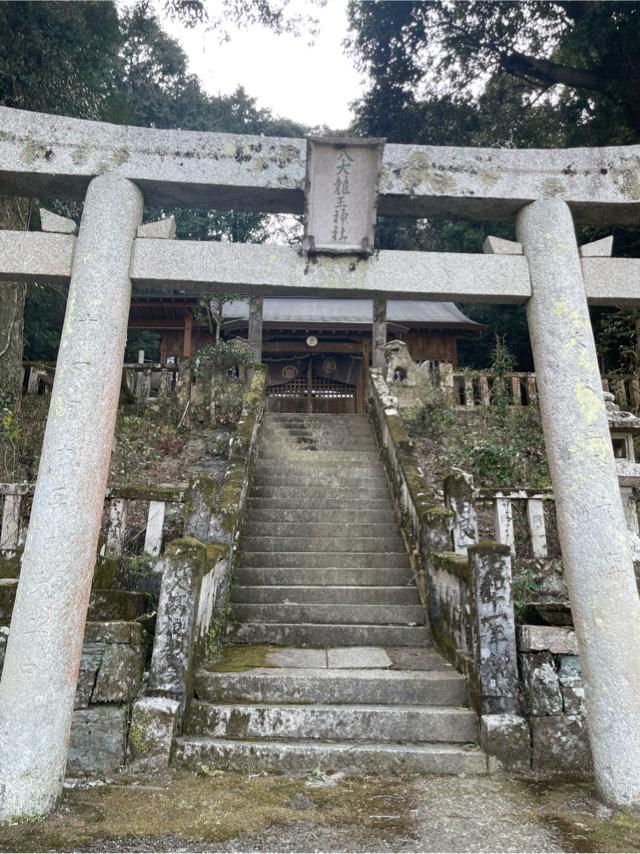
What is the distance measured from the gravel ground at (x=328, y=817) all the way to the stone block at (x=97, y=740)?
0.19 meters

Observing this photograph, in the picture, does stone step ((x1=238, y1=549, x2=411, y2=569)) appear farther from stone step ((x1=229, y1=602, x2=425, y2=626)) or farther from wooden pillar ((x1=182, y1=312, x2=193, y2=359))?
wooden pillar ((x1=182, y1=312, x2=193, y2=359))

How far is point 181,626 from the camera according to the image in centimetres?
398

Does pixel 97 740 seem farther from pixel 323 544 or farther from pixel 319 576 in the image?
pixel 323 544

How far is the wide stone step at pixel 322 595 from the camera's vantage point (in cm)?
578

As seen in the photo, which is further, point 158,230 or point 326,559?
point 326,559

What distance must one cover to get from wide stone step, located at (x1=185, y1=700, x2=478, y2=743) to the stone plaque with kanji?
3233 millimetres

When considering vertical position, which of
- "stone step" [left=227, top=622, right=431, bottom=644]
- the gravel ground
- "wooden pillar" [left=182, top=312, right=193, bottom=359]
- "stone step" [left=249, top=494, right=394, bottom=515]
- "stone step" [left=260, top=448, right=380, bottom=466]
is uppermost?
"wooden pillar" [left=182, top=312, right=193, bottom=359]

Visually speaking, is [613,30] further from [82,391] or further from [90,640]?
[90,640]

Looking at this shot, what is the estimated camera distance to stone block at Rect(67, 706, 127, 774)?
12.0 ft

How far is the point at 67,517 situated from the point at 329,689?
2.25m

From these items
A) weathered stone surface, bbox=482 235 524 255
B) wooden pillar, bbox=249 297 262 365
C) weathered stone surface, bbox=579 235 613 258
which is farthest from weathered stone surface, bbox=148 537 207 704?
wooden pillar, bbox=249 297 262 365

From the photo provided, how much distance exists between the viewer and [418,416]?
11.4m

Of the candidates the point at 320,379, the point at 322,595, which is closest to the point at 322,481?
the point at 322,595

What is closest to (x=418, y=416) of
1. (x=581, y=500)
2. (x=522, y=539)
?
(x=522, y=539)
